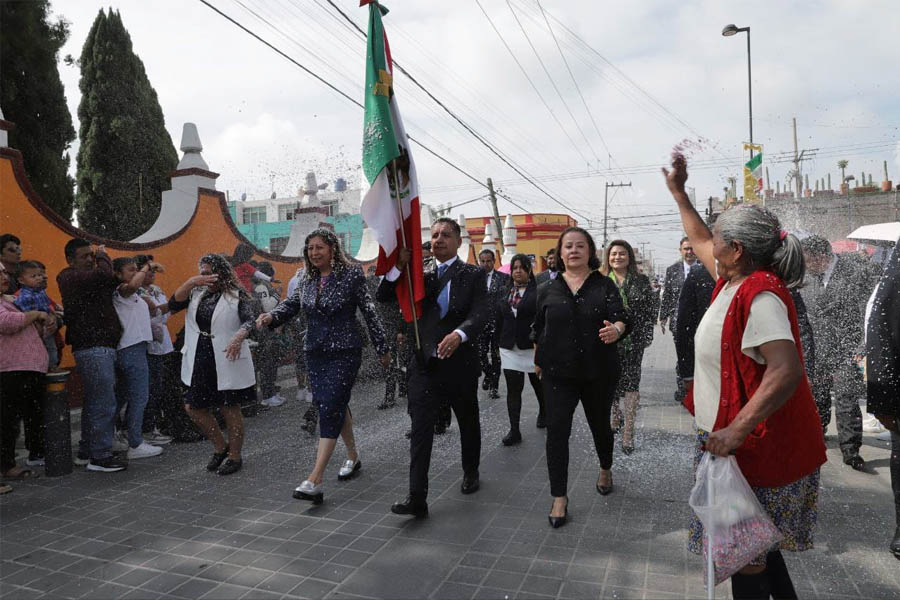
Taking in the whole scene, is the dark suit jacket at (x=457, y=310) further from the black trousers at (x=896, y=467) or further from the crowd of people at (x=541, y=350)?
the black trousers at (x=896, y=467)

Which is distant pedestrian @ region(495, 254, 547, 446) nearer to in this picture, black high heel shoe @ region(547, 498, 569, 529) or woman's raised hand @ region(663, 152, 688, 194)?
black high heel shoe @ region(547, 498, 569, 529)

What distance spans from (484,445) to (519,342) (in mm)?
1078

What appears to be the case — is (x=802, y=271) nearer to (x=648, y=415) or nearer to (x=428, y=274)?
(x=428, y=274)

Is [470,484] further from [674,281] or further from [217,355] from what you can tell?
[674,281]

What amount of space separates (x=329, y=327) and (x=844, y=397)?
4422 millimetres

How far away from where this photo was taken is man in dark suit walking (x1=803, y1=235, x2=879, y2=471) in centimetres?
535

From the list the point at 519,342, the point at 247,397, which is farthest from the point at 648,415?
the point at 247,397

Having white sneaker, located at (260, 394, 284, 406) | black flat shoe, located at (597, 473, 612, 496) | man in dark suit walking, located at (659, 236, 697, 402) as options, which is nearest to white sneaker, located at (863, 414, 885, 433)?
man in dark suit walking, located at (659, 236, 697, 402)

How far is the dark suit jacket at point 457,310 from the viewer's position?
4352mm

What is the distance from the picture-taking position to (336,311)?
4781mm

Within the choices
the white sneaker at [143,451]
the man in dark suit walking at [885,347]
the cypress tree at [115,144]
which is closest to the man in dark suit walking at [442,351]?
the man in dark suit walking at [885,347]

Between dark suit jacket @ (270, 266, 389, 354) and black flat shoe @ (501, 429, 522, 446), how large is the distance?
72.9 inches

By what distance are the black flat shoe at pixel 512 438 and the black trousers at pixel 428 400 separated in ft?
5.25

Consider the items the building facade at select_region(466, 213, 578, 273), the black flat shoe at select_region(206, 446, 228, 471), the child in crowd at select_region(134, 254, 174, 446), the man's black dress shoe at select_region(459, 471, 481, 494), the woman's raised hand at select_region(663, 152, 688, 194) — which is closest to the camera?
the woman's raised hand at select_region(663, 152, 688, 194)
